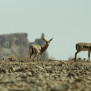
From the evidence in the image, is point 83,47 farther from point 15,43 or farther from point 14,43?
point 15,43

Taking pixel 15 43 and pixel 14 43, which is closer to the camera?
pixel 14 43

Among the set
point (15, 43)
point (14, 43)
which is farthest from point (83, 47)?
point (15, 43)

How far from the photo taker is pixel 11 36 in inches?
6412

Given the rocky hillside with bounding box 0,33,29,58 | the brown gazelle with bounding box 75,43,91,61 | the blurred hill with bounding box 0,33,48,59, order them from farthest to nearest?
the rocky hillside with bounding box 0,33,29,58 < the blurred hill with bounding box 0,33,48,59 < the brown gazelle with bounding box 75,43,91,61

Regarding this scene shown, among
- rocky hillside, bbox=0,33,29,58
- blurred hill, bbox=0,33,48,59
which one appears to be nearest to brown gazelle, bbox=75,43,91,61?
blurred hill, bbox=0,33,48,59

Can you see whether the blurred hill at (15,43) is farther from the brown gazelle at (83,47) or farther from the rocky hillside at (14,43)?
the brown gazelle at (83,47)

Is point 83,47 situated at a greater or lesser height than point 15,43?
lesser

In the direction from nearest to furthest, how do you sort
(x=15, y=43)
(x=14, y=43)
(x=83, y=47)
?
(x=83, y=47)
(x=14, y=43)
(x=15, y=43)

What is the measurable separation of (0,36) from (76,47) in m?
138

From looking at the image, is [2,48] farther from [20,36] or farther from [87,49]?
[87,49]

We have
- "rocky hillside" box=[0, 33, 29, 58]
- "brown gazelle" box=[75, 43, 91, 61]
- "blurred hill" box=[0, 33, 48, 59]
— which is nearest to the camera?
"brown gazelle" box=[75, 43, 91, 61]

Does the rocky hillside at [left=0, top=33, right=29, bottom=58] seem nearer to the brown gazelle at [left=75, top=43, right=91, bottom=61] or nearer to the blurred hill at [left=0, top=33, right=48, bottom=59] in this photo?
the blurred hill at [left=0, top=33, right=48, bottom=59]

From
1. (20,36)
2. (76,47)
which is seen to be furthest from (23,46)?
(76,47)

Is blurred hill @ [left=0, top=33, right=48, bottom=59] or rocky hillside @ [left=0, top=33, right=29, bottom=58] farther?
rocky hillside @ [left=0, top=33, right=29, bottom=58]
